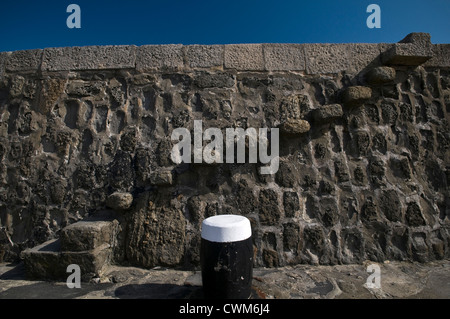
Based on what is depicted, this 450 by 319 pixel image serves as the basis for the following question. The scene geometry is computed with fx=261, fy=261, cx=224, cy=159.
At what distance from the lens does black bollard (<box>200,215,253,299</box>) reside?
183cm

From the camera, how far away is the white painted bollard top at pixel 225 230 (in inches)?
71.9

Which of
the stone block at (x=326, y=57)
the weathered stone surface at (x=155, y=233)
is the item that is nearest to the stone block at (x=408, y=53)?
the stone block at (x=326, y=57)

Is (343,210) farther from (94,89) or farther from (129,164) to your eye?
(94,89)

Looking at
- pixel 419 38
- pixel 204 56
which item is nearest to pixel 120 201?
pixel 204 56

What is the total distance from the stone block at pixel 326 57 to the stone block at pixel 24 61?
3.22 m

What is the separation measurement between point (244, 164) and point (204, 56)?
1356mm

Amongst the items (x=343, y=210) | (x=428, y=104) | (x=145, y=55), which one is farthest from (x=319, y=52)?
(x=145, y=55)

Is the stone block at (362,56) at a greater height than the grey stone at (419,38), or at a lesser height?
lesser

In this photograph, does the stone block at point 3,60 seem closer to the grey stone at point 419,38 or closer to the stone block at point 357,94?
the stone block at point 357,94

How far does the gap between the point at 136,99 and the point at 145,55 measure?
53 centimetres

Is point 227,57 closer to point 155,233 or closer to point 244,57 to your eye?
point 244,57

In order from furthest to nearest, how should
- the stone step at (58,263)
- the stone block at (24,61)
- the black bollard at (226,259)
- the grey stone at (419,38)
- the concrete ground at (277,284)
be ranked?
Answer: the stone block at (24,61) < the grey stone at (419,38) < the stone step at (58,263) < the concrete ground at (277,284) < the black bollard at (226,259)

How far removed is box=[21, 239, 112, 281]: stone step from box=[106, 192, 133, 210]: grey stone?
0.45 m

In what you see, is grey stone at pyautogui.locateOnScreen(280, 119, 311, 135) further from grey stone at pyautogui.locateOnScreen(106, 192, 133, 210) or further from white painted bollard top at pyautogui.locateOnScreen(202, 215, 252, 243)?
grey stone at pyautogui.locateOnScreen(106, 192, 133, 210)
